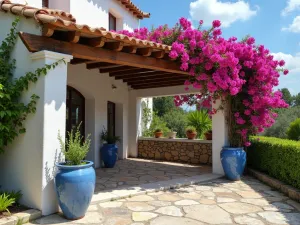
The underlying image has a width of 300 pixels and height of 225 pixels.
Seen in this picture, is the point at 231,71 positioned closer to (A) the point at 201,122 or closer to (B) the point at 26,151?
(B) the point at 26,151

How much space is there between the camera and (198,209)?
531 cm

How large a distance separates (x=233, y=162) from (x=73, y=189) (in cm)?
495

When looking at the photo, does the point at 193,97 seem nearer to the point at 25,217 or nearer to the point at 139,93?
the point at 139,93

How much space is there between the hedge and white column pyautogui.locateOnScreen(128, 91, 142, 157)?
204 inches

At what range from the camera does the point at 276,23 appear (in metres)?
8.58

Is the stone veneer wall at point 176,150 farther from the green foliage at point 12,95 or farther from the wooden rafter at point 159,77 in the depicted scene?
the green foliage at point 12,95

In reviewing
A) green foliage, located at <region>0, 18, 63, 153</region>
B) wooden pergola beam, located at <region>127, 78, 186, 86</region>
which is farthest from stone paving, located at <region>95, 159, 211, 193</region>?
wooden pergola beam, located at <region>127, 78, 186, 86</region>

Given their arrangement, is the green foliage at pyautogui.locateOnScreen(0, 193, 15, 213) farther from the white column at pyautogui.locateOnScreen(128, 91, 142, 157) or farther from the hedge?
the white column at pyautogui.locateOnScreen(128, 91, 142, 157)

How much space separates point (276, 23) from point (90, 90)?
648 centimetres

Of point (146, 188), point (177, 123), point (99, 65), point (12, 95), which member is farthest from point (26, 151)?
point (177, 123)

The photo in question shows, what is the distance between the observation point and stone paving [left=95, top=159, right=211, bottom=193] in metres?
7.27

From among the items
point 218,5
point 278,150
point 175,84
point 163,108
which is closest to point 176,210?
point 278,150

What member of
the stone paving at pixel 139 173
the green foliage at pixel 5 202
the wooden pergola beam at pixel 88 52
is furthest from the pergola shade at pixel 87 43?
the stone paving at pixel 139 173

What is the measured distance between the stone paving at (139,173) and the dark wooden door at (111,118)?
56.6 inches
